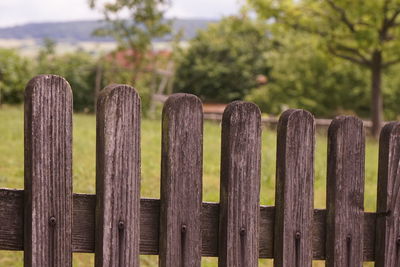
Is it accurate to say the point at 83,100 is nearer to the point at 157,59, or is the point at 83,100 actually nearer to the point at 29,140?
the point at 157,59

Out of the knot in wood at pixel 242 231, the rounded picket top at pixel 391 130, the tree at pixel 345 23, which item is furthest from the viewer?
the tree at pixel 345 23

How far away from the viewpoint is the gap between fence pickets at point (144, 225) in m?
1.90

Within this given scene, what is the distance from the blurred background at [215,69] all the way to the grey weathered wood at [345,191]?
1.95m

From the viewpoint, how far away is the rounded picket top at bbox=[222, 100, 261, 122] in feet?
6.59

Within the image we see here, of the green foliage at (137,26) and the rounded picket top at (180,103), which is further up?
the green foliage at (137,26)

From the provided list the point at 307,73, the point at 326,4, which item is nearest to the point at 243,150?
the point at 326,4

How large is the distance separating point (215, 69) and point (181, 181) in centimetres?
3305

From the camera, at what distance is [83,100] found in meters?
19.5

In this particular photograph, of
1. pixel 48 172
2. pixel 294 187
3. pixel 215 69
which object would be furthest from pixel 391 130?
pixel 215 69

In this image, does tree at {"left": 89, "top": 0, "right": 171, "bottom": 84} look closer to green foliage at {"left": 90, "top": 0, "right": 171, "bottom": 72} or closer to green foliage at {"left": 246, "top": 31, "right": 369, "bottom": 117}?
green foliage at {"left": 90, "top": 0, "right": 171, "bottom": 72}

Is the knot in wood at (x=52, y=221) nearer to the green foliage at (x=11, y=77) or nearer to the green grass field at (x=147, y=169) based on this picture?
the green grass field at (x=147, y=169)

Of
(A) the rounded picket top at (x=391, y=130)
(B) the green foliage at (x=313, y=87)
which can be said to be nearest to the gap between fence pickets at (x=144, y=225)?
(A) the rounded picket top at (x=391, y=130)

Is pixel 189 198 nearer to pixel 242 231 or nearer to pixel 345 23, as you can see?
pixel 242 231

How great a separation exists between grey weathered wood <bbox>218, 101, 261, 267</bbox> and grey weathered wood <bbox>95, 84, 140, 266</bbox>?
32 centimetres
